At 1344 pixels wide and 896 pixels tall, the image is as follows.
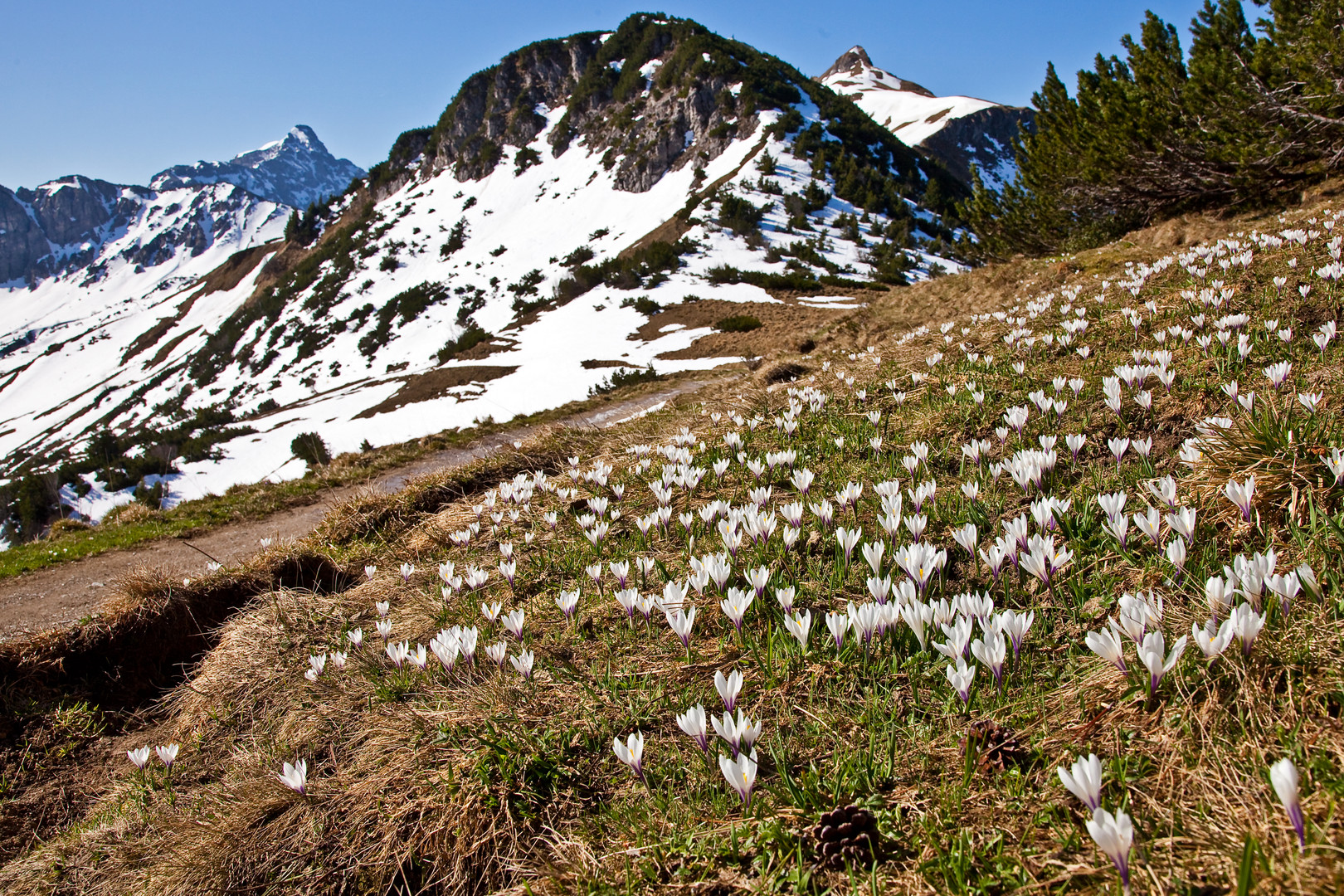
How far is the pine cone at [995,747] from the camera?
160 cm

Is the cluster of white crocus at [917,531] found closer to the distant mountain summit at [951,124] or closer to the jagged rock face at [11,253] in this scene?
the distant mountain summit at [951,124]

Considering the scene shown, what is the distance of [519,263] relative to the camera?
57.5m

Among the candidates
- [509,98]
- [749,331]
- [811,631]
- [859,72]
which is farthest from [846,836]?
[859,72]

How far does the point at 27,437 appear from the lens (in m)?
69.4

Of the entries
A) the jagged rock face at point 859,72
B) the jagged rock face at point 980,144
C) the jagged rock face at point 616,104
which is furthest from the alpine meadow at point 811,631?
the jagged rock face at point 859,72

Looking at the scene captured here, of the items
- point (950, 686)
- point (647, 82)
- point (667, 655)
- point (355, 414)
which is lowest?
point (355, 414)

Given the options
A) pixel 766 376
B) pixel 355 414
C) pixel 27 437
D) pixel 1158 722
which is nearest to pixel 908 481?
pixel 1158 722

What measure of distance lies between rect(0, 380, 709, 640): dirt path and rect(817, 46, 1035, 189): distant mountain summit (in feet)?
336

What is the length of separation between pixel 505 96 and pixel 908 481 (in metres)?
102

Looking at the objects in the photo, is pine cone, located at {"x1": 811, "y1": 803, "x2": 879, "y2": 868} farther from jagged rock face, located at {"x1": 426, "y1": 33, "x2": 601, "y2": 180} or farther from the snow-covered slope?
jagged rock face, located at {"x1": 426, "y1": 33, "x2": 601, "y2": 180}

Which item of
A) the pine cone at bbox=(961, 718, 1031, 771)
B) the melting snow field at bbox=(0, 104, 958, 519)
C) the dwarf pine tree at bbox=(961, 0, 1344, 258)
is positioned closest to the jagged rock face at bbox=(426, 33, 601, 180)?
the melting snow field at bbox=(0, 104, 958, 519)

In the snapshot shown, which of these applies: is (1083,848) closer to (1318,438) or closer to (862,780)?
(862,780)

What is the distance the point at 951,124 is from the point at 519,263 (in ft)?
269

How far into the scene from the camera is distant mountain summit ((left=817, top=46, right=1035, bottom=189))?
97250 millimetres
